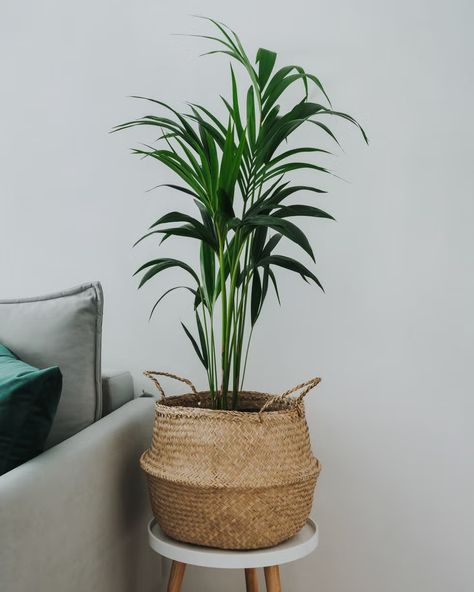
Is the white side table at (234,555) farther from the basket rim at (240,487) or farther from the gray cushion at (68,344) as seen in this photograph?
the gray cushion at (68,344)

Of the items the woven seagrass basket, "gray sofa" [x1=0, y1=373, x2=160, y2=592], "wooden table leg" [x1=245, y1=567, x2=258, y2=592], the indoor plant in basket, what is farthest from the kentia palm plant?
"wooden table leg" [x1=245, y1=567, x2=258, y2=592]

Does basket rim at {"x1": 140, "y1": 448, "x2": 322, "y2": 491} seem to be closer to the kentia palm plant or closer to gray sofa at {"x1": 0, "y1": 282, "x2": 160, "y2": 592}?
gray sofa at {"x1": 0, "y1": 282, "x2": 160, "y2": 592}

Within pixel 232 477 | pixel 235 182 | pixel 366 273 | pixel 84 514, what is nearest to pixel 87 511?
pixel 84 514

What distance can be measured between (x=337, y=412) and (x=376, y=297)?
32 cm

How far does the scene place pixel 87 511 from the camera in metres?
1.25

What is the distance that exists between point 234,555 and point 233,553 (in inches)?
0.4

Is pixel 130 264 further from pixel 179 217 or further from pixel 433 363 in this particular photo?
pixel 433 363

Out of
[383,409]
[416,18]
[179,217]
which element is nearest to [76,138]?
[179,217]

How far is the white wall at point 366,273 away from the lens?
1670mm

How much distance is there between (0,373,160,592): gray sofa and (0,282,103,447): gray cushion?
59 millimetres

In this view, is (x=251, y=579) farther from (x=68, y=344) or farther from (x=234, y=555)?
(x=68, y=344)

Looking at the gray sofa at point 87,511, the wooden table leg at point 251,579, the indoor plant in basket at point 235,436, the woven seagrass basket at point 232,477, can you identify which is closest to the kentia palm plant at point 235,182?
the indoor plant in basket at point 235,436

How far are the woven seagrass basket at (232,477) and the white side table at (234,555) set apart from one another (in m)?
0.02

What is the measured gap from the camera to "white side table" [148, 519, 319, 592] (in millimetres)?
1257
